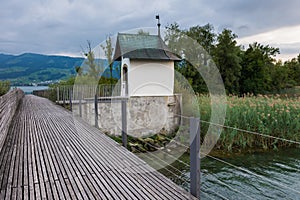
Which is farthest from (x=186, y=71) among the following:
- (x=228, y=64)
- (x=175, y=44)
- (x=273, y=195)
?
(x=273, y=195)

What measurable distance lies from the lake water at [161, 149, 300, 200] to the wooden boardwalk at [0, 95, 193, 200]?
1.57 m

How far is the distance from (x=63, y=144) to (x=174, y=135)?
7.24 meters

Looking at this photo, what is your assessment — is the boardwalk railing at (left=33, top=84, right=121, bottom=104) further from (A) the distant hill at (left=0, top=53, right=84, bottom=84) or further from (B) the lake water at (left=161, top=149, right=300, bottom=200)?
(B) the lake water at (left=161, top=149, right=300, bottom=200)

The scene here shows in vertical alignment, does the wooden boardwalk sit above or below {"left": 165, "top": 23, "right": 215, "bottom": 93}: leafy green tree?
below

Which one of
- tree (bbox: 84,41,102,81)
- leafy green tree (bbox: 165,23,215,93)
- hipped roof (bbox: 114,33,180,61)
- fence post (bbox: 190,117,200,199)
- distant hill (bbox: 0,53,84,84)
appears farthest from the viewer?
leafy green tree (bbox: 165,23,215,93)

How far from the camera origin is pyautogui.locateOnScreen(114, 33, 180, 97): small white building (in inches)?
392

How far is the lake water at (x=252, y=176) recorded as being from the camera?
473cm

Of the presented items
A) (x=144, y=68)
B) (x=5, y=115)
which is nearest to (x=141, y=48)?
(x=144, y=68)

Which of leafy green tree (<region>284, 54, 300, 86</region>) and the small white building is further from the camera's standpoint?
leafy green tree (<region>284, 54, 300, 86</region>)

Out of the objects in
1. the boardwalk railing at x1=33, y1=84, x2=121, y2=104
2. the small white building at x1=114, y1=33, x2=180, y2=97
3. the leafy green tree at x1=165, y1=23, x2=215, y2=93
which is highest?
the leafy green tree at x1=165, y1=23, x2=215, y2=93

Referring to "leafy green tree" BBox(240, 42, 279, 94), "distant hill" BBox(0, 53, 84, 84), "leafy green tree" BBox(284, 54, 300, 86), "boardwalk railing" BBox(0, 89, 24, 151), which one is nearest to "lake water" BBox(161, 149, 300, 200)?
"boardwalk railing" BBox(0, 89, 24, 151)

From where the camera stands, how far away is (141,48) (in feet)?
34.0

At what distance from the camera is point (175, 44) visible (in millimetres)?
20484

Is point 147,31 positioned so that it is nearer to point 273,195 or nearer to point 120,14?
point 120,14
